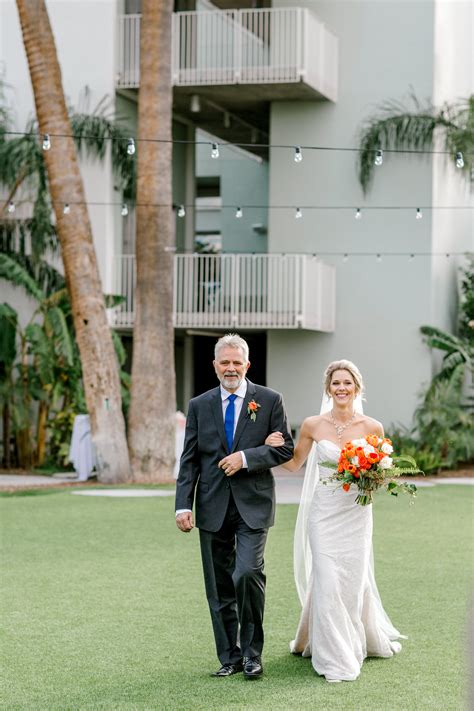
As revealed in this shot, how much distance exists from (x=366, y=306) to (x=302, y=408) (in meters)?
2.42

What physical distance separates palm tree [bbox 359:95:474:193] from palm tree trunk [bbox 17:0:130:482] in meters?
6.99

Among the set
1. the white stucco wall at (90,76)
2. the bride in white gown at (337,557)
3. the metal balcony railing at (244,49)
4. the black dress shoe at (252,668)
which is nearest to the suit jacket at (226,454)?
the bride in white gown at (337,557)

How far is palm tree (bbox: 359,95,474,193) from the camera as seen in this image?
24.1 metres

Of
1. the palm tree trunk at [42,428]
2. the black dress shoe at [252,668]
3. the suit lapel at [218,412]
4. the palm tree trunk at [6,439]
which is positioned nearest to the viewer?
the black dress shoe at [252,668]

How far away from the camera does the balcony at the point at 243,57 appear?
23.7m

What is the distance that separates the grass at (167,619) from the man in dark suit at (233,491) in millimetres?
352

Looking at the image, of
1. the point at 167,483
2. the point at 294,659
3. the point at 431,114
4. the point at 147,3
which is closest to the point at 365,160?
the point at 431,114

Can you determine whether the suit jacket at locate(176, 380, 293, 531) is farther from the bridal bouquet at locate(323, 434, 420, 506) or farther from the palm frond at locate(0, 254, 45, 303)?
the palm frond at locate(0, 254, 45, 303)

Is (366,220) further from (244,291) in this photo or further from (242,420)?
(242,420)

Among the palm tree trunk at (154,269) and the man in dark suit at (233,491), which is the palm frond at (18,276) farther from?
the man in dark suit at (233,491)

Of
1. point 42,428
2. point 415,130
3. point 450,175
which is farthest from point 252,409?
point 450,175

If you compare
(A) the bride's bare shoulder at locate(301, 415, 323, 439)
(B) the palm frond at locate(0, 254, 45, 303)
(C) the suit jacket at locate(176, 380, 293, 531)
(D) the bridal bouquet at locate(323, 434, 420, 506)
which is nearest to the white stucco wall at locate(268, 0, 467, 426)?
(B) the palm frond at locate(0, 254, 45, 303)

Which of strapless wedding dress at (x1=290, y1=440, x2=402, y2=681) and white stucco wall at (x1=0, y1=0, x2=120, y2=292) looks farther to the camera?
white stucco wall at (x1=0, y1=0, x2=120, y2=292)

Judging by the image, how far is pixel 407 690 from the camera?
7.08 m
